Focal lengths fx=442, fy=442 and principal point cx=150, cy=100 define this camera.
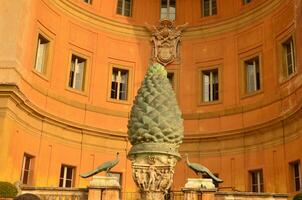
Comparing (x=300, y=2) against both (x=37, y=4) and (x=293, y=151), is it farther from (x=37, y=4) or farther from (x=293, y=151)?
(x=37, y=4)

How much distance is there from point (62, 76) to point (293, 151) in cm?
1035

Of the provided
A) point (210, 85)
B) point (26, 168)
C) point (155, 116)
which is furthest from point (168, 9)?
point (155, 116)

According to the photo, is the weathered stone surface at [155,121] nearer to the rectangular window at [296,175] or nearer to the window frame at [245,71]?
the rectangular window at [296,175]

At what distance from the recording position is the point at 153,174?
19.9 feet

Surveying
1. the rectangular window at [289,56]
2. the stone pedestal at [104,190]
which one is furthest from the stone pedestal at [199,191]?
the rectangular window at [289,56]

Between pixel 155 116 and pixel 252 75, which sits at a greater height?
pixel 252 75

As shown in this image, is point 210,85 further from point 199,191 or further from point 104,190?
point 104,190

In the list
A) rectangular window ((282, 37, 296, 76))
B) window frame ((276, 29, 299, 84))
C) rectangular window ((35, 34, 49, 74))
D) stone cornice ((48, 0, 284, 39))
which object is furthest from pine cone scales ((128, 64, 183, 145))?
stone cornice ((48, 0, 284, 39))

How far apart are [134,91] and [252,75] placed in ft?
18.7

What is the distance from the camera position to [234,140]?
19797 mm

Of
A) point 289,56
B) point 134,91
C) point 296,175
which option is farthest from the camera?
point 134,91

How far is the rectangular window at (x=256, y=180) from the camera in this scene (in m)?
18.5

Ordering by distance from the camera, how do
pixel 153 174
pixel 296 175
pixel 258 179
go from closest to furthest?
pixel 153 174, pixel 296 175, pixel 258 179

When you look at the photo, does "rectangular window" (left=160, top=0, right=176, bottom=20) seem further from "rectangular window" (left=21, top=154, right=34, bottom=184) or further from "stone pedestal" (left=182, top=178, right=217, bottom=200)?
"stone pedestal" (left=182, top=178, right=217, bottom=200)
